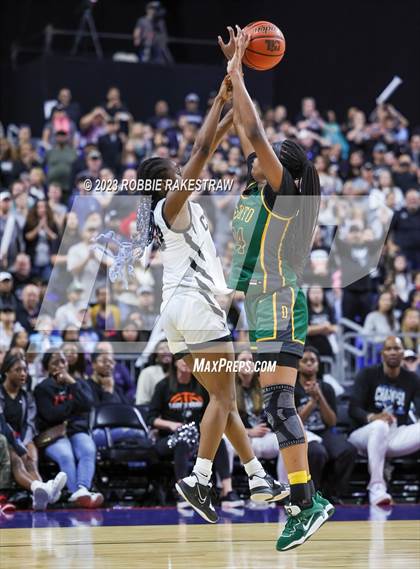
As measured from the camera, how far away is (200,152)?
→ 20.6 ft

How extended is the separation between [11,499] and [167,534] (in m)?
2.23

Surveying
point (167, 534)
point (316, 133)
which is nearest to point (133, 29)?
point (316, 133)

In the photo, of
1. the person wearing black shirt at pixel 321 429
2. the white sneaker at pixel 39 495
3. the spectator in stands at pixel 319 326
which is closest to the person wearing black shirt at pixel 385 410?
the person wearing black shirt at pixel 321 429

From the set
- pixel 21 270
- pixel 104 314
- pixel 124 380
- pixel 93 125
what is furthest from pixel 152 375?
pixel 93 125

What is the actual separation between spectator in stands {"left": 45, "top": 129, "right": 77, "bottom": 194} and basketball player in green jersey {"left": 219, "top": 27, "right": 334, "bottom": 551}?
866 cm

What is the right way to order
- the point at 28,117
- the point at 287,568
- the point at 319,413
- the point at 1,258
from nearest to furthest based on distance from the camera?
the point at 287,568
the point at 319,413
the point at 1,258
the point at 28,117

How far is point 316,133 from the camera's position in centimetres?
1825

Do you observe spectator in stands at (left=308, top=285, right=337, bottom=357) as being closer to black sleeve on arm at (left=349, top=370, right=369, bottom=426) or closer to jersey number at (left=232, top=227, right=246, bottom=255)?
black sleeve on arm at (left=349, top=370, right=369, bottom=426)

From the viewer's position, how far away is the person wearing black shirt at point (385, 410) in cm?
1005

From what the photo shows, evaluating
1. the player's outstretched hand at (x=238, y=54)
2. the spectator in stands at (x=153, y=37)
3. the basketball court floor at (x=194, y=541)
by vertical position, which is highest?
the spectator in stands at (x=153, y=37)

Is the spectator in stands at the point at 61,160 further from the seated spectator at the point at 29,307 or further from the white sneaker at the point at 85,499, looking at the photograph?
the white sneaker at the point at 85,499

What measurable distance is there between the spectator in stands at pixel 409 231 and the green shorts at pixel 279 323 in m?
9.00

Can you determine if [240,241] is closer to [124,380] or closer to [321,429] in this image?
[321,429]

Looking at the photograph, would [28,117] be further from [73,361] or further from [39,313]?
→ [73,361]
